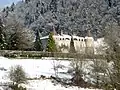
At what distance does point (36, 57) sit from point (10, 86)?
62.6 ft

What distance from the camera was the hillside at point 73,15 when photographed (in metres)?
147

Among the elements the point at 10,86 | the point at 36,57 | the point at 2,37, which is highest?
the point at 2,37

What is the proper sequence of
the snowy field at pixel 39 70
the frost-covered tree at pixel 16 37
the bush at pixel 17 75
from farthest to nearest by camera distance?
the frost-covered tree at pixel 16 37, the snowy field at pixel 39 70, the bush at pixel 17 75

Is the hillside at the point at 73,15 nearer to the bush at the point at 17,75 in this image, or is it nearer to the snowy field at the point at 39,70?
the snowy field at the point at 39,70

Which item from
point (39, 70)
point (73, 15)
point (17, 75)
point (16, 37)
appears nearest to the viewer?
point (17, 75)

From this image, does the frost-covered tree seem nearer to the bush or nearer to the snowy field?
the snowy field

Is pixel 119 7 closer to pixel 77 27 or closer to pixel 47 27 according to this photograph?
pixel 77 27

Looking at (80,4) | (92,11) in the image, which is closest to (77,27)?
(92,11)

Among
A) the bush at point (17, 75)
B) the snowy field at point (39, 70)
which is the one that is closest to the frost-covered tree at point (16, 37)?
the snowy field at point (39, 70)

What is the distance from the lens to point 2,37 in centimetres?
5500

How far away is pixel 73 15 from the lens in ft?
539

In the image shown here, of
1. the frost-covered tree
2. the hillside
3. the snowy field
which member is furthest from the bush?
the hillside

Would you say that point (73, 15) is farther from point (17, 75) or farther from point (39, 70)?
point (17, 75)

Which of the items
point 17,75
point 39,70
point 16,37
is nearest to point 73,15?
point 16,37
